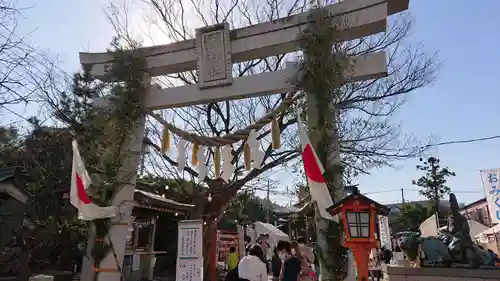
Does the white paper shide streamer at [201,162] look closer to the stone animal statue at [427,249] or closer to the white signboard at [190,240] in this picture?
the white signboard at [190,240]

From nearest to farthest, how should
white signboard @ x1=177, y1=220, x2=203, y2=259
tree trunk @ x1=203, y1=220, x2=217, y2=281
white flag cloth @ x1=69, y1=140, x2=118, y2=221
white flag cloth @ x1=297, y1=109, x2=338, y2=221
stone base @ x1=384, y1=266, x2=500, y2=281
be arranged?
white flag cloth @ x1=297, y1=109, x2=338, y2=221
stone base @ x1=384, y1=266, x2=500, y2=281
white signboard @ x1=177, y1=220, x2=203, y2=259
white flag cloth @ x1=69, y1=140, x2=118, y2=221
tree trunk @ x1=203, y1=220, x2=217, y2=281

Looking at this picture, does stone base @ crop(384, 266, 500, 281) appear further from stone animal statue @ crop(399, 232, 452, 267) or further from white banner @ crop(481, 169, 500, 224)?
white banner @ crop(481, 169, 500, 224)

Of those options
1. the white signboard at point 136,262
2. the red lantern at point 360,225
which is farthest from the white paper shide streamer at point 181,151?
the white signboard at point 136,262

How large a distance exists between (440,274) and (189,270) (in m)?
3.68

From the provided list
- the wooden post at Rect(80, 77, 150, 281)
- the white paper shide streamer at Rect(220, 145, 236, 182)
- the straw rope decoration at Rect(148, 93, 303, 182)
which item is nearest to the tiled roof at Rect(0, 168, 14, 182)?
the wooden post at Rect(80, 77, 150, 281)

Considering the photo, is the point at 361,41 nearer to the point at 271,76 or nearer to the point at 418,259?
the point at 271,76

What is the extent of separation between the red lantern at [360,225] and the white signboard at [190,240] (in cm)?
249

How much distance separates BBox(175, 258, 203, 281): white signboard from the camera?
17.7ft

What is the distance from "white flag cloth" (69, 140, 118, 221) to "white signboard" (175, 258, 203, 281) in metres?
1.46

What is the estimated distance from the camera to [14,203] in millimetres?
4078

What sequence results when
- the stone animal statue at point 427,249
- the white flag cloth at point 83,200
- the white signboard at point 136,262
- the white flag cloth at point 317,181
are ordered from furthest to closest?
1. the white signboard at point 136,262
2. the white flag cloth at point 83,200
3. the stone animal statue at point 427,249
4. the white flag cloth at point 317,181

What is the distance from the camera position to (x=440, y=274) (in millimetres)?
4930

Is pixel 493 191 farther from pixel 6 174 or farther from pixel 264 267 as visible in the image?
pixel 6 174

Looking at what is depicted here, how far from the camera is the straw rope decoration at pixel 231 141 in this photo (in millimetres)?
5719
